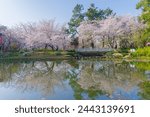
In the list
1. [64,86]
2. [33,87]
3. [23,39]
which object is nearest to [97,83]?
[64,86]

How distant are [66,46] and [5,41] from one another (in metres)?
9.18

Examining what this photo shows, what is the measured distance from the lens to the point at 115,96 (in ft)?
34.7

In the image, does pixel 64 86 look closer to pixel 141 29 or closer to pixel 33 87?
pixel 33 87

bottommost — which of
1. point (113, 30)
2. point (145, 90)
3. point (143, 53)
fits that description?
point (145, 90)

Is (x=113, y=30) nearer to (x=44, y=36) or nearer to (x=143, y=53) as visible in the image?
(x=44, y=36)

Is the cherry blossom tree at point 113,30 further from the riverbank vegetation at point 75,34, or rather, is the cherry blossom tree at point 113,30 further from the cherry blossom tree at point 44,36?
the cherry blossom tree at point 44,36

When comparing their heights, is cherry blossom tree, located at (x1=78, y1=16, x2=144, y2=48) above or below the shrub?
above

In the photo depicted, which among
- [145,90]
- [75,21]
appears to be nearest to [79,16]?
[75,21]

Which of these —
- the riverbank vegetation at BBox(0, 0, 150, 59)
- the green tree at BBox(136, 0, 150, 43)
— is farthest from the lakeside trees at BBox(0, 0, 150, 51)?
the green tree at BBox(136, 0, 150, 43)

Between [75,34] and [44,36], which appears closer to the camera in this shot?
[44,36]

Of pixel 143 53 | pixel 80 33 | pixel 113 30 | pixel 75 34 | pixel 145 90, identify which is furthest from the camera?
pixel 75 34

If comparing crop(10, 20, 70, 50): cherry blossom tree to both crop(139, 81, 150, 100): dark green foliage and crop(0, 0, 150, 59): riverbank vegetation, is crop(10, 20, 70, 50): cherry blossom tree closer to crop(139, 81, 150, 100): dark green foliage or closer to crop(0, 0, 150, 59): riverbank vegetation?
crop(0, 0, 150, 59): riverbank vegetation

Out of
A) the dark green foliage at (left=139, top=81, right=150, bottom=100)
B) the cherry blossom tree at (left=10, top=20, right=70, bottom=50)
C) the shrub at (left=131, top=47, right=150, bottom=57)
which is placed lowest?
the dark green foliage at (left=139, top=81, right=150, bottom=100)

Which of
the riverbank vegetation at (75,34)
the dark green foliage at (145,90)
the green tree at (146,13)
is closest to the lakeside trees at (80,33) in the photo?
the riverbank vegetation at (75,34)
